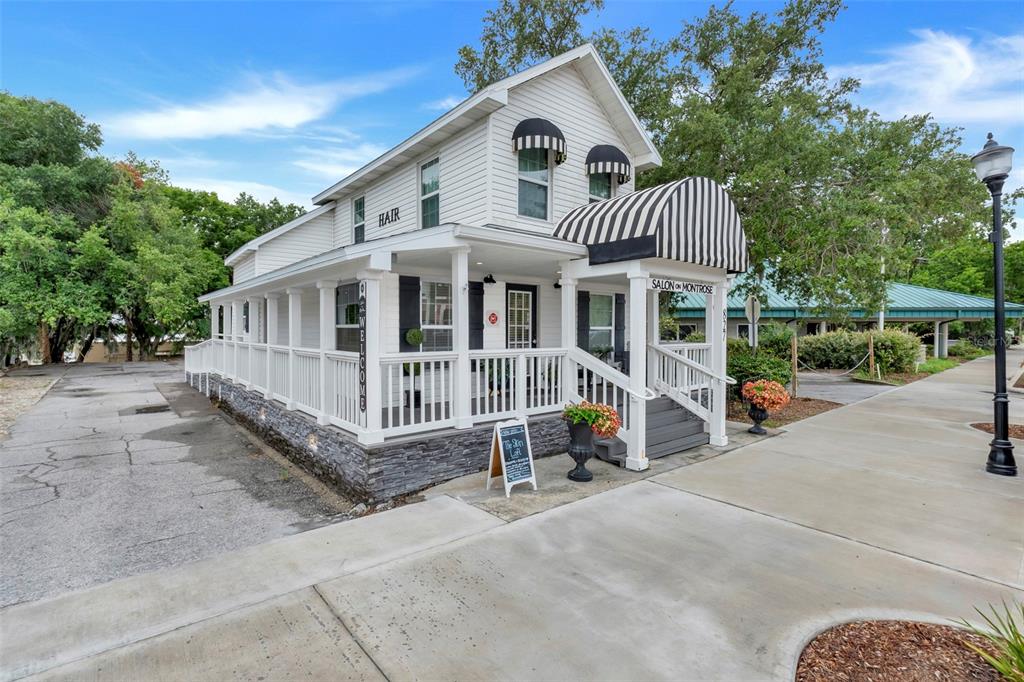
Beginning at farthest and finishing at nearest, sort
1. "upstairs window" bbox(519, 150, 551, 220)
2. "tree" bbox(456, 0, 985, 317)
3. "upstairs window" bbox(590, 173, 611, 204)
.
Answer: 1. "tree" bbox(456, 0, 985, 317)
2. "upstairs window" bbox(590, 173, 611, 204)
3. "upstairs window" bbox(519, 150, 551, 220)

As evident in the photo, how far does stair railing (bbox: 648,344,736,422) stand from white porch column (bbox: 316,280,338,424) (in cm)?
592

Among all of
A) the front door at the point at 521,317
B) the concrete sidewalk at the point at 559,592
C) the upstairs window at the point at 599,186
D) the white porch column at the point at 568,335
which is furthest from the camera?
the upstairs window at the point at 599,186

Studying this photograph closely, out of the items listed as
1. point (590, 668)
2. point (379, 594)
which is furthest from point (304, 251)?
point (590, 668)

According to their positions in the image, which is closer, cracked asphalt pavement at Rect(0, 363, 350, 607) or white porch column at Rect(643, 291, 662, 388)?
cracked asphalt pavement at Rect(0, 363, 350, 607)

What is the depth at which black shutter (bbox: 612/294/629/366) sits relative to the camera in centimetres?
1138

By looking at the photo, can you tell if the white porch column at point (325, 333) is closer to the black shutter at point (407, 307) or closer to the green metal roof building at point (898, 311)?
the black shutter at point (407, 307)

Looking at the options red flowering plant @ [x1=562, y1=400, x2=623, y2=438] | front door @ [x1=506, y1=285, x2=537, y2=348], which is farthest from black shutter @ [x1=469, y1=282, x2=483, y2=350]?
red flowering plant @ [x1=562, y1=400, x2=623, y2=438]

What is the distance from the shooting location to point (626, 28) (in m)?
16.8

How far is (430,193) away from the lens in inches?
388

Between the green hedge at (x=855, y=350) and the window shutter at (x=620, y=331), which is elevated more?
the window shutter at (x=620, y=331)

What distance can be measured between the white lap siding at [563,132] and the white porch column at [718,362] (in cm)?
347

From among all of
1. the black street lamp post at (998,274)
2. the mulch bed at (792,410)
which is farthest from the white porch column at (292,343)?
the black street lamp post at (998,274)

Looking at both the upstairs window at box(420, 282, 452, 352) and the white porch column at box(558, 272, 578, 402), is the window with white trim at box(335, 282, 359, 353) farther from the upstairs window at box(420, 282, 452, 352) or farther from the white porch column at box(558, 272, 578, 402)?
the white porch column at box(558, 272, 578, 402)

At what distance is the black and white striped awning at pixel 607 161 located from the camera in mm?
9867
